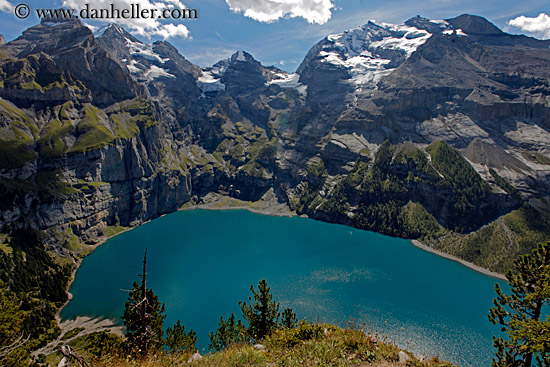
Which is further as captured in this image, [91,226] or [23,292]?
[91,226]

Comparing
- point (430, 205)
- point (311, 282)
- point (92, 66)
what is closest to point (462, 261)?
point (430, 205)

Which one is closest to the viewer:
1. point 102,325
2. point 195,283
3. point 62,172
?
point 102,325

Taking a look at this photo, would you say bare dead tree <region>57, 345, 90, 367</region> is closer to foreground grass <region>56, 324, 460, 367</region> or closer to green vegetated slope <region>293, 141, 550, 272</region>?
foreground grass <region>56, 324, 460, 367</region>

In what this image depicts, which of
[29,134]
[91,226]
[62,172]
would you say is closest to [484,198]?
[91,226]

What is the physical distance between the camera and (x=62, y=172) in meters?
125

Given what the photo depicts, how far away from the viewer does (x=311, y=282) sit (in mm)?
82750

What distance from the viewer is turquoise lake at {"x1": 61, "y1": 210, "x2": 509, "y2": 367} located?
60747 millimetres

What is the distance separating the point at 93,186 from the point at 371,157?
154m

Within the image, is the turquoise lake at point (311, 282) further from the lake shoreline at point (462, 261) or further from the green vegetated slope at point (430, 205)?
the green vegetated slope at point (430, 205)

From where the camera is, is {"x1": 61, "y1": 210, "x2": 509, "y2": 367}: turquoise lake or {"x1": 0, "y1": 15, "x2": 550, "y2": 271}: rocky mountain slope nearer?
{"x1": 61, "y1": 210, "x2": 509, "y2": 367}: turquoise lake

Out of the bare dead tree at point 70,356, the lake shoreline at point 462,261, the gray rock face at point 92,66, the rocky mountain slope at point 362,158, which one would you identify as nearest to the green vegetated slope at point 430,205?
the rocky mountain slope at point 362,158

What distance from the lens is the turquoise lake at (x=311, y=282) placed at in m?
60.7

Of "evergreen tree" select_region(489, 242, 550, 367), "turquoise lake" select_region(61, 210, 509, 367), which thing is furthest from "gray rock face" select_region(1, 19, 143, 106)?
"evergreen tree" select_region(489, 242, 550, 367)

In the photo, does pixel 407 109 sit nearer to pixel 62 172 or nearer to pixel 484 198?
pixel 484 198
